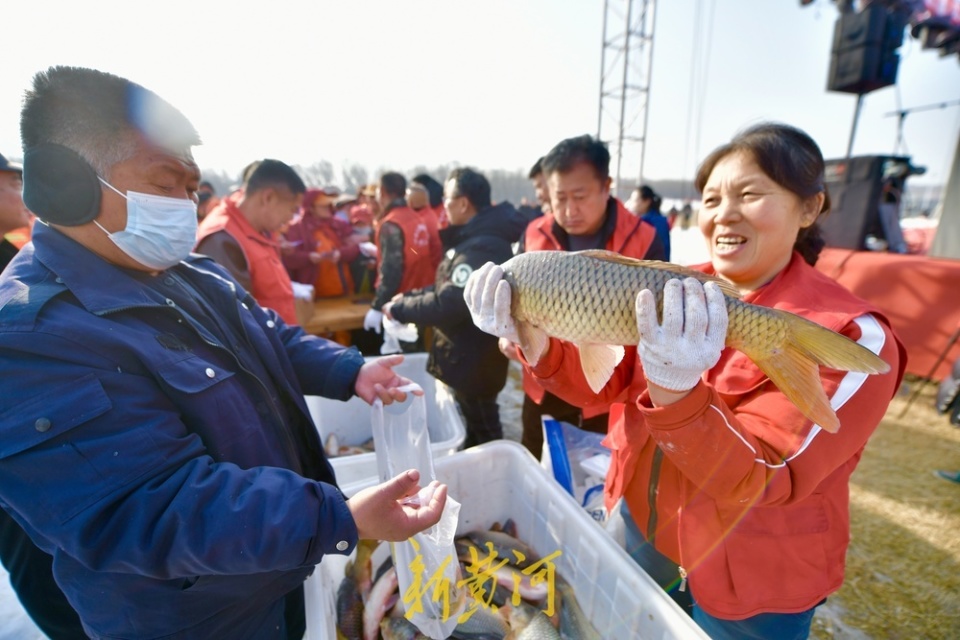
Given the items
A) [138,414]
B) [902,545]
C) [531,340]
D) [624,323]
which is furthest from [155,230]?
[902,545]

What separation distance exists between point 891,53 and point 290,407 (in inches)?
444

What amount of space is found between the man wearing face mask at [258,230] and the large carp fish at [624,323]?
246 cm

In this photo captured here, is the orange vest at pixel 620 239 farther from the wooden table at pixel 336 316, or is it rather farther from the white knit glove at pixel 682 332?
the wooden table at pixel 336 316

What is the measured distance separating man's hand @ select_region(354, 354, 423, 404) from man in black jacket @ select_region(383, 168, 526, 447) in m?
1.07

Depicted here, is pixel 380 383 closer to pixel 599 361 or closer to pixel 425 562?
pixel 425 562

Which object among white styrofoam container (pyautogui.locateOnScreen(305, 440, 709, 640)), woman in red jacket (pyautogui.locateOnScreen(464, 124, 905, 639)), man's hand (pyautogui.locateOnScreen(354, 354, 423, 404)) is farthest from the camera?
man's hand (pyautogui.locateOnScreen(354, 354, 423, 404))

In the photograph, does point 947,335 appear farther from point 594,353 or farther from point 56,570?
point 56,570

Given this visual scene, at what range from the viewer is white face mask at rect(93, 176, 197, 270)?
45.6 inches

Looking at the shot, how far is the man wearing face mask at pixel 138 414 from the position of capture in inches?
33.0

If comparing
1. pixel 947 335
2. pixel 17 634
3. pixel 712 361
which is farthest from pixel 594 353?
pixel 947 335

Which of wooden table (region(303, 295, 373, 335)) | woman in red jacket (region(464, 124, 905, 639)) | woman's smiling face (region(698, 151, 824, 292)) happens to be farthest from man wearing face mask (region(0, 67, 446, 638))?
wooden table (region(303, 295, 373, 335))

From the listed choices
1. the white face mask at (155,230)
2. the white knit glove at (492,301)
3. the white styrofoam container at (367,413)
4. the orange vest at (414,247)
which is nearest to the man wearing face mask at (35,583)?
the white face mask at (155,230)

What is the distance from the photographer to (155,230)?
1.20 metres

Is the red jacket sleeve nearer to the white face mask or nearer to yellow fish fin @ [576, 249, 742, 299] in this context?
yellow fish fin @ [576, 249, 742, 299]
